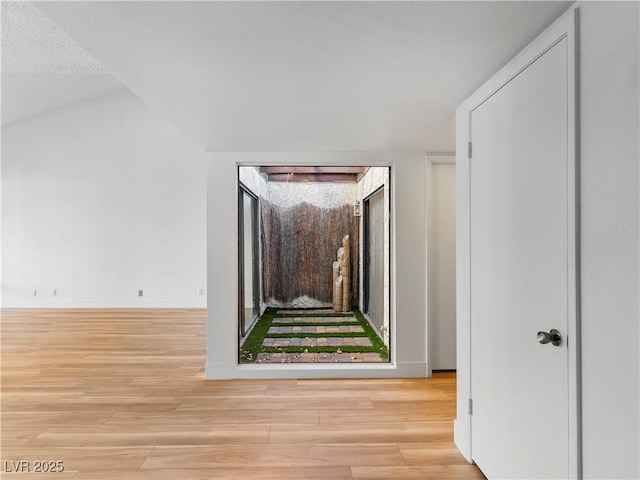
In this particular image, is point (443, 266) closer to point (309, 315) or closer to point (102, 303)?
point (309, 315)

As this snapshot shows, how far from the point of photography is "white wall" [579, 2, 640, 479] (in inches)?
41.6

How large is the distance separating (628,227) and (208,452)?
7.64 feet

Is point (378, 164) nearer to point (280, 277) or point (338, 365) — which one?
point (338, 365)

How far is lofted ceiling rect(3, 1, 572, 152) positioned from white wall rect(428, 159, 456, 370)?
3.18 ft

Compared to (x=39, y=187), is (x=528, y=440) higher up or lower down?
lower down

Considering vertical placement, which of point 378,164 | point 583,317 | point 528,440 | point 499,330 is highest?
point 378,164

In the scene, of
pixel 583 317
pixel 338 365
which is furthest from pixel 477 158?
pixel 338 365

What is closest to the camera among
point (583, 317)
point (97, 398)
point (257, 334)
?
point (583, 317)

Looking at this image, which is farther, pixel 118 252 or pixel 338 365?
pixel 118 252

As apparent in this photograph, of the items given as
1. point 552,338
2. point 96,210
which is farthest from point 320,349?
point 96,210

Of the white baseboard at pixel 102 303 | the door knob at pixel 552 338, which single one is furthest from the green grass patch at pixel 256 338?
the door knob at pixel 552 338

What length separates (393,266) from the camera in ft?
11.4

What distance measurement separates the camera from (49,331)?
514cm

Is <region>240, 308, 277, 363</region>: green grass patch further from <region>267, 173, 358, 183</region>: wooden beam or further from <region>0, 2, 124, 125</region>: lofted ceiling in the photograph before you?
<region>0, 2, 124, 125</region>: lofted ceiling
